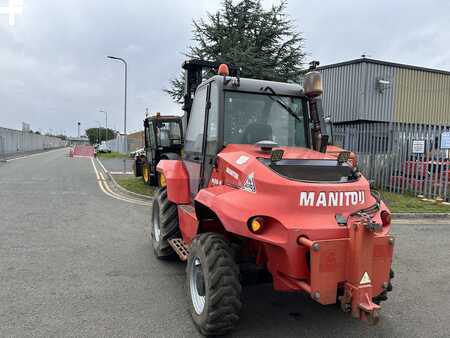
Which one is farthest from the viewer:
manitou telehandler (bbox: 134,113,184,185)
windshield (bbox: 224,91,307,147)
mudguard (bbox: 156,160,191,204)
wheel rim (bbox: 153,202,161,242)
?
manitou telehandler (bbox: 134,113,184,185)

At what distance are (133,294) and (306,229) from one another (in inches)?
94.9

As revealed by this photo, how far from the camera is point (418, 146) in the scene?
1212 cm

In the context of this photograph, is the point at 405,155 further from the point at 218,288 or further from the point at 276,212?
the point at 218,288

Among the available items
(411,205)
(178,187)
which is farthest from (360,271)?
(411,205)

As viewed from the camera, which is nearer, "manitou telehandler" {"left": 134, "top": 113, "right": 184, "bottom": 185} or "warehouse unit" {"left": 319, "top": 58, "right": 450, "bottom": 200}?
"warehouse unit" {"left": 319, "top": 58, "right": 450, "bottom": 200}

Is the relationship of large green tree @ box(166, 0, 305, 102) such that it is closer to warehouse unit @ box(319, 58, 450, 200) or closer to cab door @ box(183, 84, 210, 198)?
warehouse unit @ box(319, 58, 450, 200)

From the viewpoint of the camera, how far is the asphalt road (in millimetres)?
3609

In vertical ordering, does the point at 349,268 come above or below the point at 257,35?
below

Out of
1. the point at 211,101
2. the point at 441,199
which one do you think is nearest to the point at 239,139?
the point at 211,101

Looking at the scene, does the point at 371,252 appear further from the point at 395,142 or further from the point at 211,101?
the point at 395,142

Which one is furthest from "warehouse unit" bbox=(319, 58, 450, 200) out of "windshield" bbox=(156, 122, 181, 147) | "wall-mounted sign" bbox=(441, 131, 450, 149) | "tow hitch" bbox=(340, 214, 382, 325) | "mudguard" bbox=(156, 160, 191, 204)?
"tow hitch" bbox=(340, 214, 382, 325)

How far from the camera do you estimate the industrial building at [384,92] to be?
751 inches

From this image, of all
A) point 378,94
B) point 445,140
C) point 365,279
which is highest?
point 378,94

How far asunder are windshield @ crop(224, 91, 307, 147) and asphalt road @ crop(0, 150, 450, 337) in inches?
72.8
